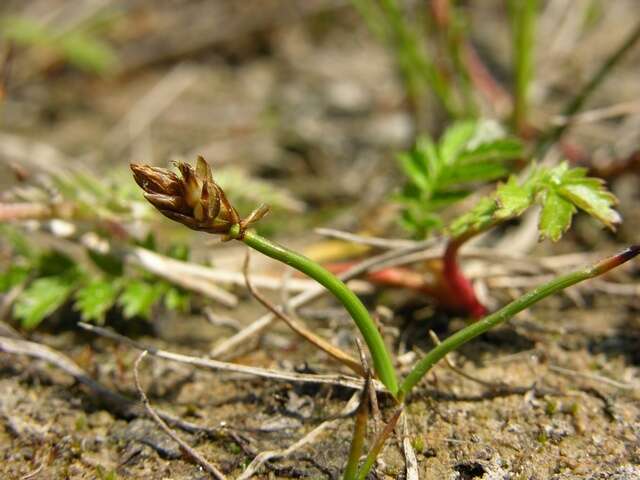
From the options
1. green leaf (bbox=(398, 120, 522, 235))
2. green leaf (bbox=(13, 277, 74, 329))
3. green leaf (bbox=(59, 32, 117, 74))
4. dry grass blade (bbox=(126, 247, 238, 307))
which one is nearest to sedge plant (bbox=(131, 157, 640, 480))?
green leaf (bbox=(398, 120, 522, 235))

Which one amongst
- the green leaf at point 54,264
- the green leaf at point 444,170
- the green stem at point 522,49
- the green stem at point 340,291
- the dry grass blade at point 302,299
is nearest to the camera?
the green stem at point 340,291

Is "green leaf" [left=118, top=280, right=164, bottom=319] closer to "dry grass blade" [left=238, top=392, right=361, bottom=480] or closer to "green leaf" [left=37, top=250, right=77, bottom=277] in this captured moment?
"green leaf" [left=37, top=250, right=77, bottom=277]

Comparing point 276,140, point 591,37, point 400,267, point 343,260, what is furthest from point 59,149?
point 591,37

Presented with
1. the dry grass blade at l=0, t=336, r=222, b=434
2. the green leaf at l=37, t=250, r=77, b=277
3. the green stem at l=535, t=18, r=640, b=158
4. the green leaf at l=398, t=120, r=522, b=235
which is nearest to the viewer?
the dry grass blade at l=0, t=336, r=222, b=434

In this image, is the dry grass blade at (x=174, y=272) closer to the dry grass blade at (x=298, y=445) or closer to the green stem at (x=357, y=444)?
the dry grass blade at (x=298, y=445)

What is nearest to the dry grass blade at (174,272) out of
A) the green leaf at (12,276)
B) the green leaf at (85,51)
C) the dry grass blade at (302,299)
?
the dry grass blade at (302,299)

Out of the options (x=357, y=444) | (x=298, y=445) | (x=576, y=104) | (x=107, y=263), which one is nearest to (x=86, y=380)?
(x=107, y=263)
